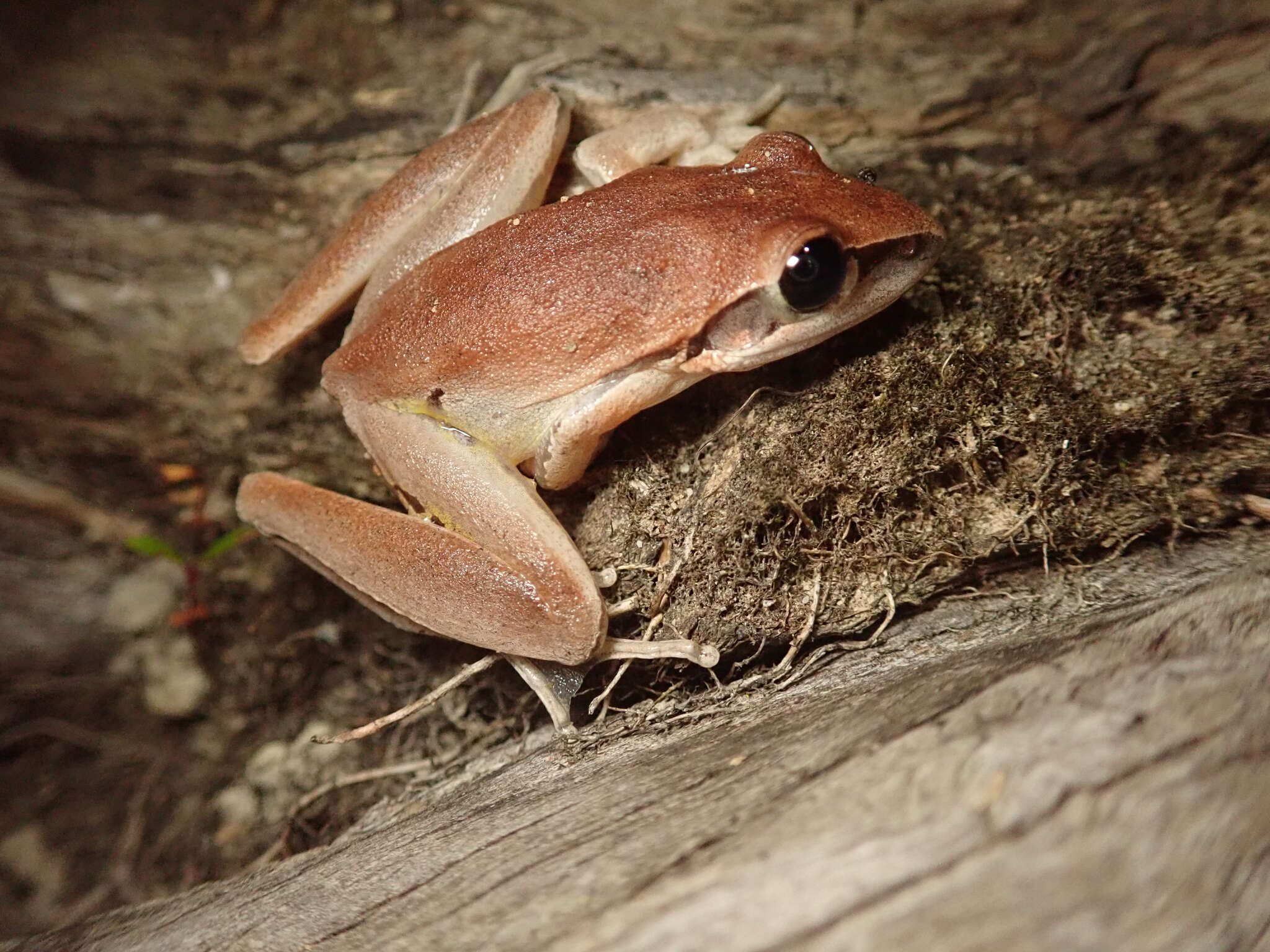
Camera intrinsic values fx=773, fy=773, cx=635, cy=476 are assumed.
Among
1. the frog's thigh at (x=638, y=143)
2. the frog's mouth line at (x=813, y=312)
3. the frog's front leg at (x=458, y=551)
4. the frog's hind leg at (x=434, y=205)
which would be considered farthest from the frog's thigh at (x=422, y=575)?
the frog's thigh at (x=638, y=143)

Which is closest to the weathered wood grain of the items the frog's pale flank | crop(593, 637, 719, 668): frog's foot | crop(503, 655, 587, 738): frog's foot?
crop(593, 637, 719, 668): frog's foot

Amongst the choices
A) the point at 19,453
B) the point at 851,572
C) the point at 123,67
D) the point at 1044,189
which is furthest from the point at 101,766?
the point at 1044,189

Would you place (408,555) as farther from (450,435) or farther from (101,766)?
(101,766)

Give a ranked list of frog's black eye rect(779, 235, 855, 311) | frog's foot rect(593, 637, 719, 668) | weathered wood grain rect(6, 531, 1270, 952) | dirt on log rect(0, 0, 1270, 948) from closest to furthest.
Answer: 1. weathered wood grain rect(6, 531, 1270, 952)
2. dirt on log rect(0, 0, 1270, 948)
3. frog's black eye rect(779, 235, 855, 311)
4. frog's foot rect(593, 637, 719, 668)

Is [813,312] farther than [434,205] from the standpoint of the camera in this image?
No

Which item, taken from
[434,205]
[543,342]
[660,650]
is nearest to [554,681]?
[660,650]

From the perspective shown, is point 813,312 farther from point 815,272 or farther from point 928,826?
point 928,826

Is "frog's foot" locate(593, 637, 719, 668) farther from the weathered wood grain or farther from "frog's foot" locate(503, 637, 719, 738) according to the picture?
the weathered wood grain
